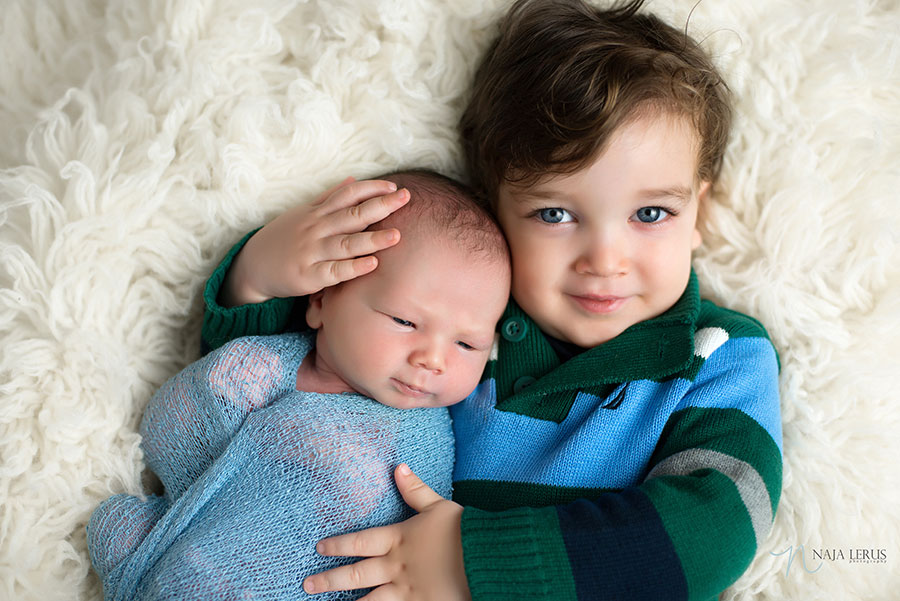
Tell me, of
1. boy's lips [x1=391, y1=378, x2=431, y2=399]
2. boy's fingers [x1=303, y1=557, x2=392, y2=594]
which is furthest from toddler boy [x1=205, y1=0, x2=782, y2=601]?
boy's lips [x1=391, y1=378, x2=431, y2=399]

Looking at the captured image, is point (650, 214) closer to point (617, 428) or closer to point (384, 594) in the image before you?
point (617, 428)

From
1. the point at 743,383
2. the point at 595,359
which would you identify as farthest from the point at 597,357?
the point at 743,383

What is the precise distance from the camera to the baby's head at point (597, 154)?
1.30 m

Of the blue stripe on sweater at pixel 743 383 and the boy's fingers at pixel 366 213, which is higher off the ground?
the boy's fingers at pixel 366 213

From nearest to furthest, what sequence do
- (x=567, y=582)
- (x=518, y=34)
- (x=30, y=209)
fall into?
(x=567, y=582)
(x=30, y=209)
(x=518, y=34)

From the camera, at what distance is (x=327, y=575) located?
1.16 metres

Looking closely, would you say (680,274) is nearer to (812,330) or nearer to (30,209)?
(812,330)

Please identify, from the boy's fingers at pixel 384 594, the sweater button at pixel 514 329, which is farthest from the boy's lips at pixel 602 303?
the boy's fingers at pixel 384 594

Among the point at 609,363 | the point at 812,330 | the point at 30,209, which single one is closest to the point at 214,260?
the point at 30,209

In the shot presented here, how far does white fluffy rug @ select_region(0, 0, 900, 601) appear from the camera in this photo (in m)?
1.27

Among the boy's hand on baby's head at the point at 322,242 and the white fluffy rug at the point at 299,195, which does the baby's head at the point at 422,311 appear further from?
the white fluffy rug at the point at 299,195

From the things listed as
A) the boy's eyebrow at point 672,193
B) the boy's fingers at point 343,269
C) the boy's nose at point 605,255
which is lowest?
the boy's fingers at point 343,269

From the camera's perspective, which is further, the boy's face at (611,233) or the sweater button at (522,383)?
the sweater button at (522,383)

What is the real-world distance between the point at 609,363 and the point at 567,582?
0.40 metres
